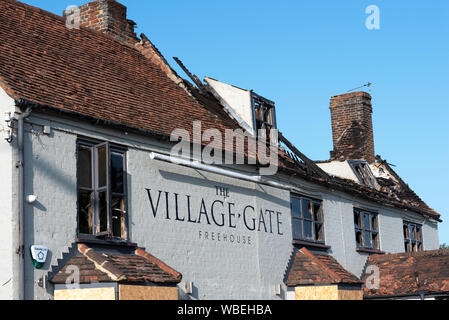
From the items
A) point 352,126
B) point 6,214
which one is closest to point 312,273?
point 6,214

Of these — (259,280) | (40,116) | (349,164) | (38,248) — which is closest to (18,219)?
(38,248)

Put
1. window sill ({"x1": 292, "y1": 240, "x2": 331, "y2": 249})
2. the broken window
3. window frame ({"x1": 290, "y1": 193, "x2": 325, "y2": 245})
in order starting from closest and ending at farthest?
window sill ({"x1": 292, "y1": 240, "x2": 331, "y2": 249}) < window frame ({"x1": 290, "y1": 193, "x2": 325, "y2": 245}) < the broken window

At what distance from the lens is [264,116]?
2147cm

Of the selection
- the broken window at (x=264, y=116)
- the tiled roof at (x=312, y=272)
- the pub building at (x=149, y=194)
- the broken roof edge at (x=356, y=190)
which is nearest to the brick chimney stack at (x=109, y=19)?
the pub building at (x=149, y=194)

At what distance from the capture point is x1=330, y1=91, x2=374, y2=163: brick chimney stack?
27.5m

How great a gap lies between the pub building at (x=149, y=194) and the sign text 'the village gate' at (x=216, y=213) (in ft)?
0.12

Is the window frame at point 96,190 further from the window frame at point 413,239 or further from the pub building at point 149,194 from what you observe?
the window frame at point 413,239

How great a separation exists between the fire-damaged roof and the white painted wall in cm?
46

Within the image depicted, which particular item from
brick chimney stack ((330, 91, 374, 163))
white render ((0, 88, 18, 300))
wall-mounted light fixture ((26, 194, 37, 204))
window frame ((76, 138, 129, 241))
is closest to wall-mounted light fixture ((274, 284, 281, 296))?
window frame ((76, 138, 129, 241))

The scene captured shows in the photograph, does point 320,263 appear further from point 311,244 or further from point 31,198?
point 31,198

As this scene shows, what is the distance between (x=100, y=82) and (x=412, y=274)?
10.6 metres

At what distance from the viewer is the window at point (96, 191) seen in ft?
44.2

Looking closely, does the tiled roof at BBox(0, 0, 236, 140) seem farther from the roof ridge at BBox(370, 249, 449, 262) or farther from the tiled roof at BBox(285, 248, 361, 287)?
the roof ridge at BBox(370, 249, 449, 262)
